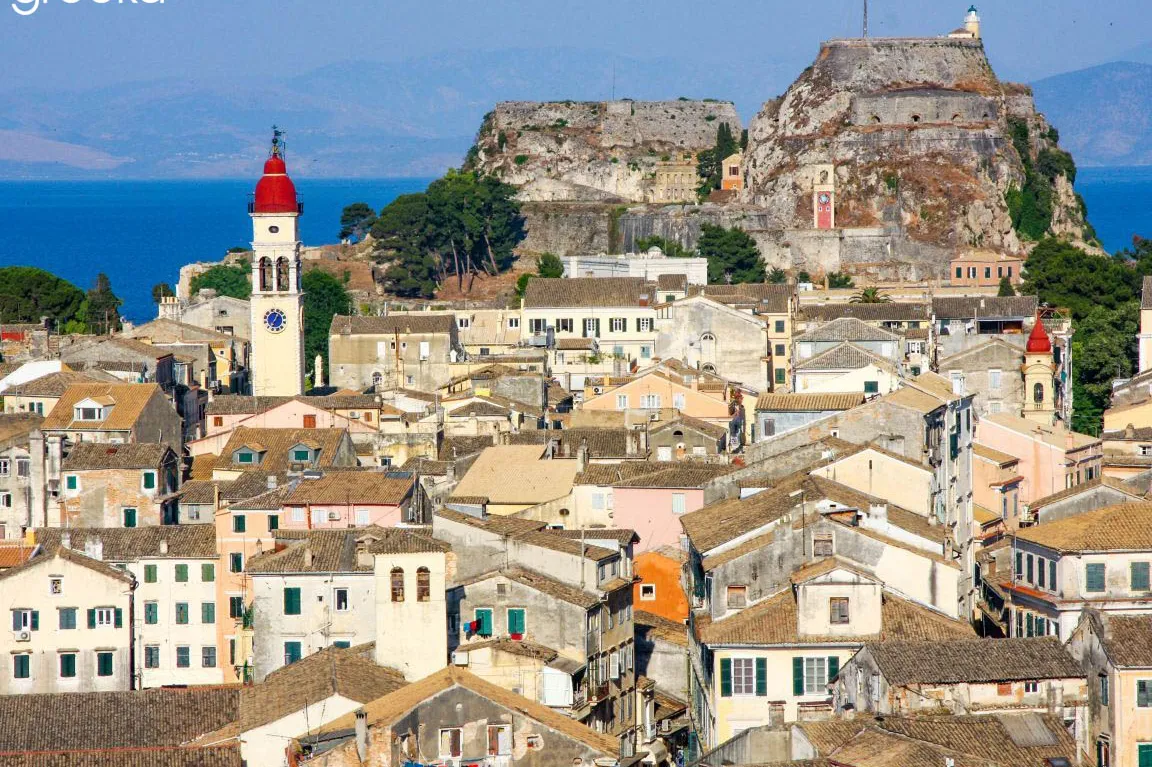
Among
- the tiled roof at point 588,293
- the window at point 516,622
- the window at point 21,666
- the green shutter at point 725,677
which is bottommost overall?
the window at point 21,666

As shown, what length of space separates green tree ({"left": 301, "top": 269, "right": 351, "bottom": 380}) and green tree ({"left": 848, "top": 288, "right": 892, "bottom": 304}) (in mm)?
23786

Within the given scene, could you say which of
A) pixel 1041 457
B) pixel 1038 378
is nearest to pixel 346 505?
pixel 1041 457

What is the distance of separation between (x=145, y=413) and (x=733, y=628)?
33.0 metres

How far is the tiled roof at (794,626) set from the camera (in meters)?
44.8

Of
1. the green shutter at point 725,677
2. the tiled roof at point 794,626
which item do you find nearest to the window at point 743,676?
the green shutter at point 725,677

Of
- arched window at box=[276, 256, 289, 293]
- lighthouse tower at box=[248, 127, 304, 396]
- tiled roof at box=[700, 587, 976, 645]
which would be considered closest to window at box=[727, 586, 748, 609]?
tiled roof at box=[700, 587, 976, 645]

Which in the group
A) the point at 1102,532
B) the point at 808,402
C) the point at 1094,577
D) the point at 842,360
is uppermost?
the point at 842,360

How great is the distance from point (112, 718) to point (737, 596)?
12020 mm

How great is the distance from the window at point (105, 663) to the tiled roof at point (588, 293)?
50.4 meters

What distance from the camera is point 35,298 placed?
11750 cm

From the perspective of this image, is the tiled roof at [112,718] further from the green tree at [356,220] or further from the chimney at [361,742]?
the green tree at [356,220]

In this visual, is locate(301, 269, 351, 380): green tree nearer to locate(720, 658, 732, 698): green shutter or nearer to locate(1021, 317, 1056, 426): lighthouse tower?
locate(1021, 317, 1056, 426): lighthouse tower

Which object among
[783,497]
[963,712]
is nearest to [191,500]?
[783,497]

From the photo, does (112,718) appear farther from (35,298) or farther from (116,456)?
(35,298)
